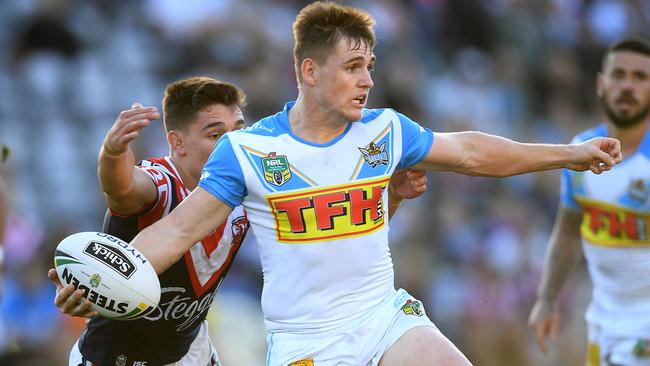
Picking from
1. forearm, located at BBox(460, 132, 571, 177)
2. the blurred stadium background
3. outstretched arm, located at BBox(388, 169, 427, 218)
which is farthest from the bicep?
the blurred stadium background

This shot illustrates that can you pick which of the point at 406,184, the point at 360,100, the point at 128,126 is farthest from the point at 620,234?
the point at 128,126

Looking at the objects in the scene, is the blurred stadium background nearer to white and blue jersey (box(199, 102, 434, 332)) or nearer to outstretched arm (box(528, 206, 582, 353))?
outstretched arm (box(528, 206, 582, 353))

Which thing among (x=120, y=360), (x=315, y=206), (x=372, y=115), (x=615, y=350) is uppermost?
(x=372, y=115)

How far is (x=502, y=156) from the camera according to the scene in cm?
591

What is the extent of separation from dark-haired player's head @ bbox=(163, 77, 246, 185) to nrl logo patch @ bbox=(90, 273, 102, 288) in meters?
1.36

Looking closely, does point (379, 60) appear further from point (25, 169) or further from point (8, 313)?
point (8, 313)

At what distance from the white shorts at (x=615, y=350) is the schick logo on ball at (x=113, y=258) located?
427 centimetres

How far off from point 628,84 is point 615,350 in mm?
1955

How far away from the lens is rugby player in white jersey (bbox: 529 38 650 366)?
8.08 meters

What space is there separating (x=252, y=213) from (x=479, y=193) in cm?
893

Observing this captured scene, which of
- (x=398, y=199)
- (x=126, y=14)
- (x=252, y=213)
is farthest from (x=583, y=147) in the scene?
(x=126, y=14)

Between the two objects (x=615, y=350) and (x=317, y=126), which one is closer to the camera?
(x=317, y=126)

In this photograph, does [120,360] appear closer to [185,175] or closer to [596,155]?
[185,175]

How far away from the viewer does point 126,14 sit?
13523 mm
